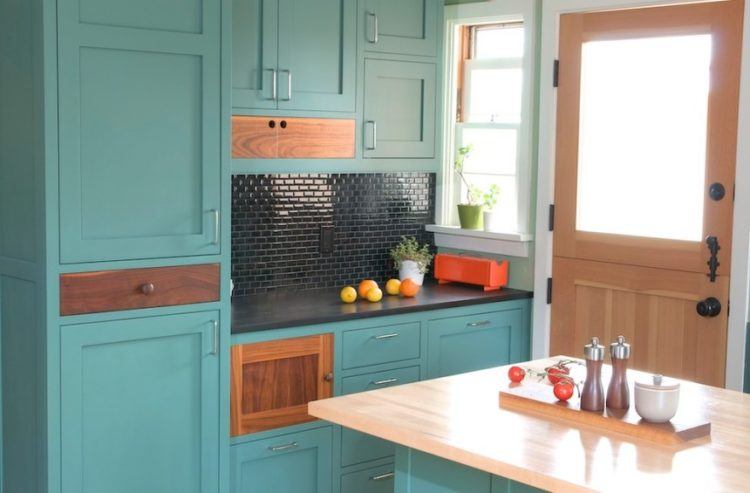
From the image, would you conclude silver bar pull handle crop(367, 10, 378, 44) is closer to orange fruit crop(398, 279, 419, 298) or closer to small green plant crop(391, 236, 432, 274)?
→ small green plant crop(391, 236, 432, 274)

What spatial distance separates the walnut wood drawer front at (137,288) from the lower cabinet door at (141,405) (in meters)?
0.06

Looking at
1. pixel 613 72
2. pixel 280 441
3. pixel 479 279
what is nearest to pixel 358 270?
pixel 479 279

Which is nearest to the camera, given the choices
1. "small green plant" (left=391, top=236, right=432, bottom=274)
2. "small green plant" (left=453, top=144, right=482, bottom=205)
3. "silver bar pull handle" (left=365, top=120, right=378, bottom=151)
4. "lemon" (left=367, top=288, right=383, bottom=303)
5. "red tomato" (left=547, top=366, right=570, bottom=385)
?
"red tomato" (left=547, top=366, right=570, bottom=385)

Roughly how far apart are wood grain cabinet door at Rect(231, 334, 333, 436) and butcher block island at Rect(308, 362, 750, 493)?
45.4 inches

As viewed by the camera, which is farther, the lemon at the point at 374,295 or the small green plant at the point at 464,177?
the small green plant at the point at 464,177

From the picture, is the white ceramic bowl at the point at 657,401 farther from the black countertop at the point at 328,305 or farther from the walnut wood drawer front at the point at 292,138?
the walnut wood drawer front at the point at 292,138

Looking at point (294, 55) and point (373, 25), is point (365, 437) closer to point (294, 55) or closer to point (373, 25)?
point (294, 55)

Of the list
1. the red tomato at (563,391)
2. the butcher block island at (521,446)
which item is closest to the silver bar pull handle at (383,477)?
the butcher block island at (521,446)

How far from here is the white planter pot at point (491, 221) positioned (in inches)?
203

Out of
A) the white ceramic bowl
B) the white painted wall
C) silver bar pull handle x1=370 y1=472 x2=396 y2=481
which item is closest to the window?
the white painted wall

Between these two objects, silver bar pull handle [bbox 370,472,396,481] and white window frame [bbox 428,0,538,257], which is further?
white window frame [bbox 428,0,538,257]

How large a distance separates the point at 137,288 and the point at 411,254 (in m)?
1.76

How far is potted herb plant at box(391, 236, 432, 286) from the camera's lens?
16.7 feet

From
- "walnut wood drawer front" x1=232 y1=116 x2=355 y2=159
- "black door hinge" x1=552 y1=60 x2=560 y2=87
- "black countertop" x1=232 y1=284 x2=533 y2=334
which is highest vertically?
"black door hinge" x1=552 y1=60 x2=560 y2=87
